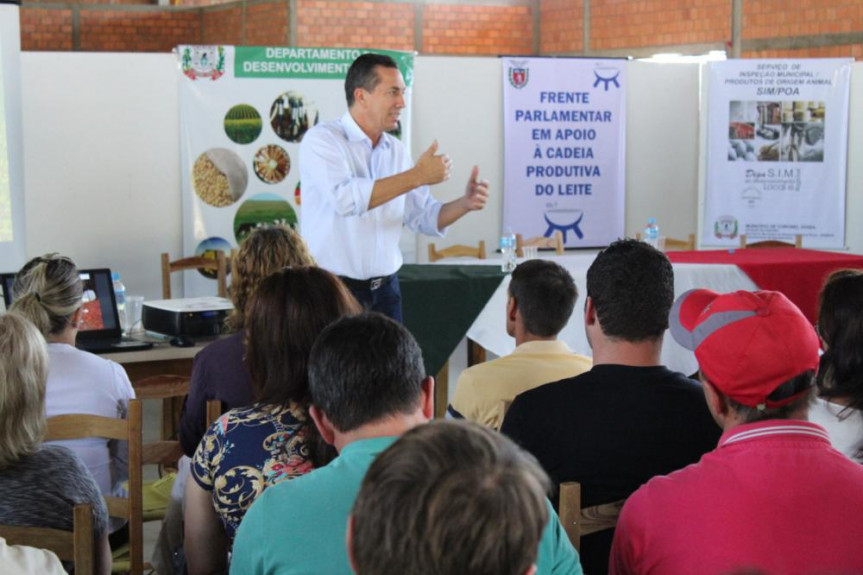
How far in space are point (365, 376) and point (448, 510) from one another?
2.21 feet

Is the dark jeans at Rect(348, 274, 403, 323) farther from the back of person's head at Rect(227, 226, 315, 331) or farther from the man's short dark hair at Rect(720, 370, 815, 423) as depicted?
the man's short dark hair at Rect(720, 370, 815, 423)

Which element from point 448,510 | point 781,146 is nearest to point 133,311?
point 448,510

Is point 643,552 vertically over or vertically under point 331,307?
under

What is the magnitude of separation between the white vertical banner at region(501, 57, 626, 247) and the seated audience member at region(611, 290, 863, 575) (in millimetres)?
5570

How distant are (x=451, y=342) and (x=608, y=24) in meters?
6.06

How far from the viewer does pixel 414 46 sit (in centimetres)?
1135

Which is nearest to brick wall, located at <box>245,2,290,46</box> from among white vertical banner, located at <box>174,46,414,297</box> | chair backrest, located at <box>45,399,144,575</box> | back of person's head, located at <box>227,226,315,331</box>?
white vertical banner, located at <box>174,46,414,297</box>

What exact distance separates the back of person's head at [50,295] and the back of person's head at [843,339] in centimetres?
204

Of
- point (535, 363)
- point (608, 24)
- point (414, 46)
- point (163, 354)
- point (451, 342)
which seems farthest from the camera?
point (414, 46)

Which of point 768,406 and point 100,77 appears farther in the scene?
point 100,77

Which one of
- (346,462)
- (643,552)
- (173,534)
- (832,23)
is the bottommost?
(173,534)

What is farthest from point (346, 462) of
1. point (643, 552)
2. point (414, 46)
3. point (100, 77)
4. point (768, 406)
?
point (414, 46)

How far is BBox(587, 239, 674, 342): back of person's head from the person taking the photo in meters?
2.22

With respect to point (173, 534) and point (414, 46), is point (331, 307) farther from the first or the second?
point (414, 46)
